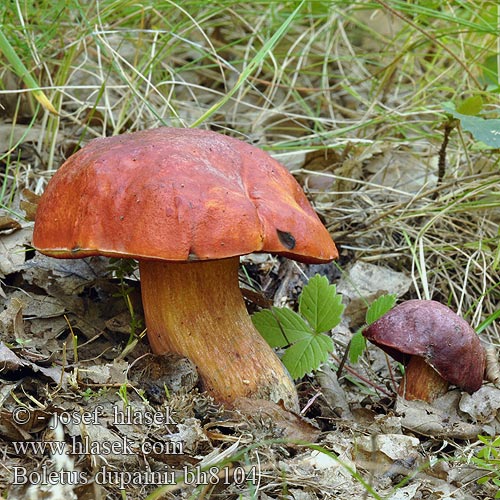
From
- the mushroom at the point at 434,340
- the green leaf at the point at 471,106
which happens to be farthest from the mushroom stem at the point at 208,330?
the green leaf at the point at 471,106

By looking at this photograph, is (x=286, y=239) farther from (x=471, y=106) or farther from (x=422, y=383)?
(x=471, y=106)

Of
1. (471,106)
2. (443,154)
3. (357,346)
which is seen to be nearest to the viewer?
(357,346)

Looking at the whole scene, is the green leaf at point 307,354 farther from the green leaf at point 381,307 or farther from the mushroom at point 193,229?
the green leaf at point 381,307

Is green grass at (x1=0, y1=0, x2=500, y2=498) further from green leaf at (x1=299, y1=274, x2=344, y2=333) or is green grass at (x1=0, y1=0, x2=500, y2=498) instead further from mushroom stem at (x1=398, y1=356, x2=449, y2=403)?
green leaf at (x1=299, y1=274, x2=344, y2=333)

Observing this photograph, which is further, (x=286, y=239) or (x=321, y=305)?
(x=321, y=305)

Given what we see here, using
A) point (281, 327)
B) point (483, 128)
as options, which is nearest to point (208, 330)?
point (281, 327)

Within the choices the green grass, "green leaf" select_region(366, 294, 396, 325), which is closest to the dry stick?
the green grass

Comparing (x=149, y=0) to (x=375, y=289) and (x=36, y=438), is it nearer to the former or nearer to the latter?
(x=375, y=289)

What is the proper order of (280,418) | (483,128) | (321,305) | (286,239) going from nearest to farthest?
(286,239), (280,418), (321,305), (483,128)
